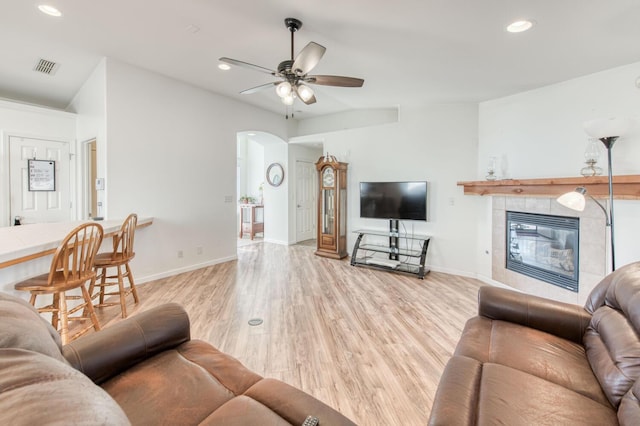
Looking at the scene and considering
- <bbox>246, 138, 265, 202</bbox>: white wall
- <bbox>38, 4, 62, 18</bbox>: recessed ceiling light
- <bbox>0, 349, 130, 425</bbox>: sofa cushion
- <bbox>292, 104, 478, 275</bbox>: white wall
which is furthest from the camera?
<bbox>246, 138, 265, 202</bbox>: white wall

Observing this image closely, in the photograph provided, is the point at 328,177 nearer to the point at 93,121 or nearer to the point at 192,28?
the point at 192,28

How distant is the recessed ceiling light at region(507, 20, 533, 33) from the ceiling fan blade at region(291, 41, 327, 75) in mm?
1597

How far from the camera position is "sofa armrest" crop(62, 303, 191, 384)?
1234 mm

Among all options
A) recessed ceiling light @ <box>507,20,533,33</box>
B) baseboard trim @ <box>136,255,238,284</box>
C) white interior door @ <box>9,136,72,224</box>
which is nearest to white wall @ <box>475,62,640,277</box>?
recessed ceiling light @ <box>507,20,533,33</box>

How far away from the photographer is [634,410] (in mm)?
998

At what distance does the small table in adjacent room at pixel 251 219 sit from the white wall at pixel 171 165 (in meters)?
2.34

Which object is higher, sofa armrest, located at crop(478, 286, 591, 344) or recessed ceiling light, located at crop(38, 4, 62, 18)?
recessed ceiling light, located at crop(38, 4, 62, 18)

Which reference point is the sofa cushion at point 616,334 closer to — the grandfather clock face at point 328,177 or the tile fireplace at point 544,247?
the tile fireplace at point 544,247

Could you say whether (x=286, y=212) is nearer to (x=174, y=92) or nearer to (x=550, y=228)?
(x=174, y=92)

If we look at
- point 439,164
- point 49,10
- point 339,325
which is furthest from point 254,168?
point 339,325

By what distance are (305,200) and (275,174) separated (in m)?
0.99

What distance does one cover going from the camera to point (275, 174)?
6.97 m

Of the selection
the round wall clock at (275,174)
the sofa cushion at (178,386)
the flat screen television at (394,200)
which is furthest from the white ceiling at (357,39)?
the round wall clock at (275,174)

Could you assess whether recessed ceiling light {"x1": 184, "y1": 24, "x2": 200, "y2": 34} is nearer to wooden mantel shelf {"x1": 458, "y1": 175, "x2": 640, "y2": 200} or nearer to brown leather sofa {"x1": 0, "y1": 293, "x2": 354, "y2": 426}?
brown leather sofa {"x1": 0, "y1": 293, "x2": 354, "y2": 426}
